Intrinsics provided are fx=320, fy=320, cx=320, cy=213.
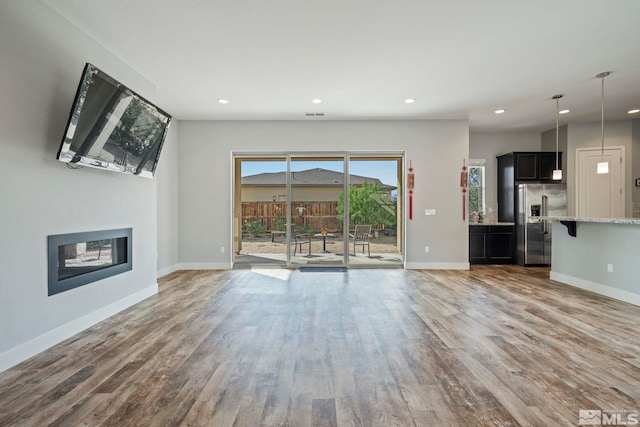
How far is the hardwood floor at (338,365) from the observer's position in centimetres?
184

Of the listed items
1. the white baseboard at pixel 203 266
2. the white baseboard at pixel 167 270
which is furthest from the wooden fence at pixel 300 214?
the white baseboard at pixel 167 270

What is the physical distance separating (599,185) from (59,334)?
9.12m

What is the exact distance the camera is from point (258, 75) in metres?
4.21

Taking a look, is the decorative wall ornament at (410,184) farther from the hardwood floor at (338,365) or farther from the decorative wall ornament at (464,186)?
the hardwood floor at (338,365)

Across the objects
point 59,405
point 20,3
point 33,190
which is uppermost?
point 20,3

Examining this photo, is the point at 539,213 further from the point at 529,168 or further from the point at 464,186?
the point at 464,186

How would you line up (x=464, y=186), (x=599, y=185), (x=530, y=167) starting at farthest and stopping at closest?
(x=530, y=167) → (x=599, y=185) → (x=464, y=186)

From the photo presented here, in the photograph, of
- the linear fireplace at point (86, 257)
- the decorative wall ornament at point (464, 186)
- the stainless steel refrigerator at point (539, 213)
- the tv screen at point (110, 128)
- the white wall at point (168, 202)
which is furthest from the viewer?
the stainless steel refrigerator at point (539, 213)

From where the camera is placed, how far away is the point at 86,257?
10.8 ft

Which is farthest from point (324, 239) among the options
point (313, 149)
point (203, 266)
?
point (203, 266)

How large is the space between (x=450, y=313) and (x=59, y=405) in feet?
11.4

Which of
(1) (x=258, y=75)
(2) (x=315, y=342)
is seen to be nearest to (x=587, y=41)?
(1) (x=258, y=75)

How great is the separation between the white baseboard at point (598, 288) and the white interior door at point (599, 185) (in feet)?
7.60

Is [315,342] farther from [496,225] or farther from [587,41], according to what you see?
[496,225]
